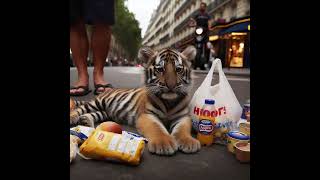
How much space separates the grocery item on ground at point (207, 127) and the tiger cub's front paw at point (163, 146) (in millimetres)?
322

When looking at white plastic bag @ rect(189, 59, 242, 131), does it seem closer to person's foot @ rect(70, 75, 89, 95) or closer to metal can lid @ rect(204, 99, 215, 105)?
metal can lid @ rect(204, 99, 215, 105)

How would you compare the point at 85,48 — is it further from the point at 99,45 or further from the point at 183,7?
the point at 183,7

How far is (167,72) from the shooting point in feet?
7.68

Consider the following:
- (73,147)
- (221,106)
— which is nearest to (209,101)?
(221,106)

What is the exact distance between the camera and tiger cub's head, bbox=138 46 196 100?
235cm

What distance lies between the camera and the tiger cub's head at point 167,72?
235 cm

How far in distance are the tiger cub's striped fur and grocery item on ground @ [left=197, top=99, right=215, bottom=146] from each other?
0.12 meters

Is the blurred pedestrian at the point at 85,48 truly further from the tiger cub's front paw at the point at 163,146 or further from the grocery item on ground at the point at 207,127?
the tiger cub's front paw at the point at 163,146

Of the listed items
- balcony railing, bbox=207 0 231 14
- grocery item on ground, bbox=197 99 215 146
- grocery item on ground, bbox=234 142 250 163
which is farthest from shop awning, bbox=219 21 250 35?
grocery item on ground, bbox=234 142 250 163

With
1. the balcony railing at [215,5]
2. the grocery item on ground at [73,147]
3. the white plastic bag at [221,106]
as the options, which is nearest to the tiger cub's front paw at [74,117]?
the grocery item on ground at [73,147]
